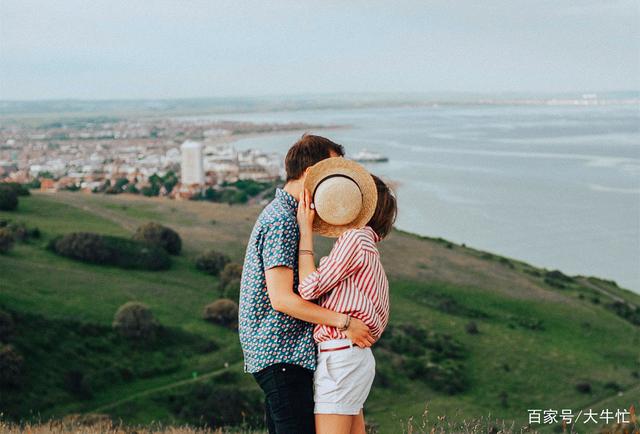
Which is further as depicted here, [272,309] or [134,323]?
[134,323]

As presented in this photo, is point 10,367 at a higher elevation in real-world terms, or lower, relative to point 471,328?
higher

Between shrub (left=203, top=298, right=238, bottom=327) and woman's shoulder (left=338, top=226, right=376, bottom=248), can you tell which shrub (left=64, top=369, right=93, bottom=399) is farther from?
woman's shoulder (left=338, top=226, right=376, bottom=248)

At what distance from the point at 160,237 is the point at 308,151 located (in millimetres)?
29179

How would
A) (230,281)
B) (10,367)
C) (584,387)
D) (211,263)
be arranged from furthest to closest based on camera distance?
1. (211,263)
2. (230,281)
3. (584,387)
4. (10,367)

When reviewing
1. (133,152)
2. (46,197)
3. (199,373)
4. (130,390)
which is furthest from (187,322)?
(133,152)

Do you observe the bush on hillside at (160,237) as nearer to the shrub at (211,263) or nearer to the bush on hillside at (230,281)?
the shrub at (211,263)

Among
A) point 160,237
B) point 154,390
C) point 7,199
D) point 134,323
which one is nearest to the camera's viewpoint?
point 154,390

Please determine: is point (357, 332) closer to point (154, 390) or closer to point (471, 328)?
point (154, 390)

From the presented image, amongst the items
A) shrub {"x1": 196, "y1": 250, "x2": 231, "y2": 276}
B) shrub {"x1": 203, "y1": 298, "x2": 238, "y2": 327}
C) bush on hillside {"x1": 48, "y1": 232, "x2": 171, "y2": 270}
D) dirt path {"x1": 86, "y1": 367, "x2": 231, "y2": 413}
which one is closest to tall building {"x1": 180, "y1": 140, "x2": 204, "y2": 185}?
shrub {"x1": 196, "y1": 250, "x2": 231, "y2": 276}

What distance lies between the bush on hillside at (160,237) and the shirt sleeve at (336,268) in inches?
1128

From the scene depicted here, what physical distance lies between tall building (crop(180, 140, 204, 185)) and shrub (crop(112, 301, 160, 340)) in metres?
54.4

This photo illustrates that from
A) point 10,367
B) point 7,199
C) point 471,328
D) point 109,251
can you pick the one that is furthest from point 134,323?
point 7,199

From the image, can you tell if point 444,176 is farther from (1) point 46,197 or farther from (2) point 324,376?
(2) point 324,376

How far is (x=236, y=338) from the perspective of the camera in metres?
22.4
